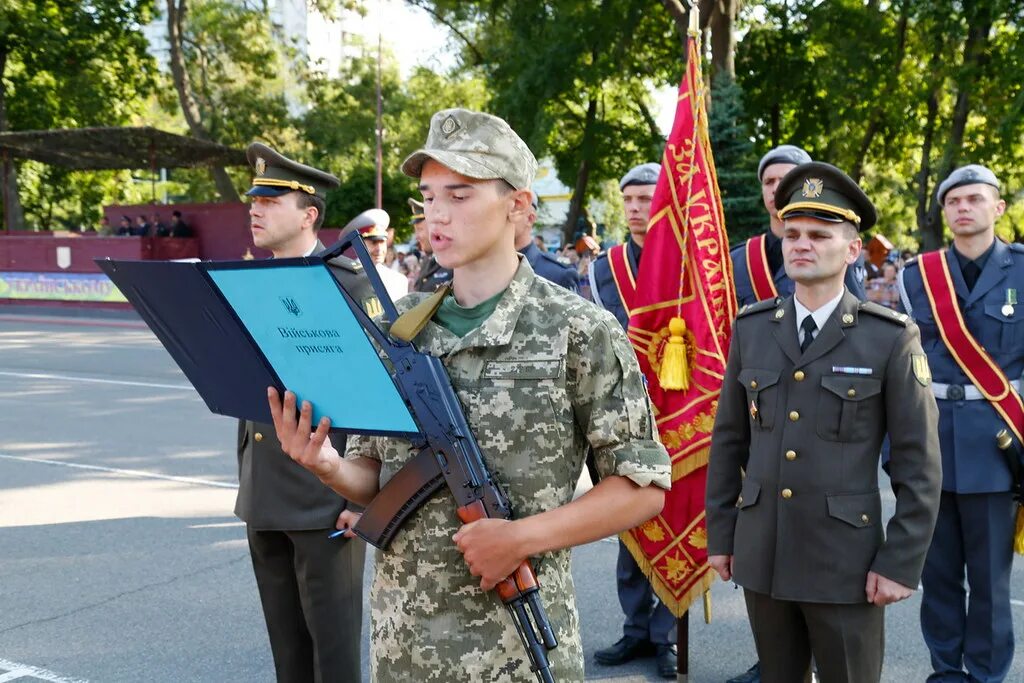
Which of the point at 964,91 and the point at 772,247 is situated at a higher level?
the point at 964,91

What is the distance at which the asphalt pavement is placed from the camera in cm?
482

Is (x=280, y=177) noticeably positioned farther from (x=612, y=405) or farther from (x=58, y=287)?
(x=58, y=287)

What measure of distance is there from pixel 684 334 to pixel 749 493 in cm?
127

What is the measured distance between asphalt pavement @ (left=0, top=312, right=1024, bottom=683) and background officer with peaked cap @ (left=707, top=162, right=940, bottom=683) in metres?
1.47

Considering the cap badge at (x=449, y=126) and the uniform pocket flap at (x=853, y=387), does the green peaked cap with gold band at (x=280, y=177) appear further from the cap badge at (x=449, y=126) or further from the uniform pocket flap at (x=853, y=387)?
the uniform pocket flap at (x=853, y=387)

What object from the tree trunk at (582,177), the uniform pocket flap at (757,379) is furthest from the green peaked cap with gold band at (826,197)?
the tree trunk at (582,177)

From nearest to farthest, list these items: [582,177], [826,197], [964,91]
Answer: [826,197] < [964,91] < [582,177]

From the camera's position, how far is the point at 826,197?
3.40m

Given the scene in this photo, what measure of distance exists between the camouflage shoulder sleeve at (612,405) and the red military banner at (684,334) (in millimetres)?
2387

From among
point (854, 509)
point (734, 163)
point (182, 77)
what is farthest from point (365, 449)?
point (182, 77)

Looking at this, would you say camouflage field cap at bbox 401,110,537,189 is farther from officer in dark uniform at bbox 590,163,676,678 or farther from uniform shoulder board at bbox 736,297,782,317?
officer in dark uniform at bbox 590,163,676,678

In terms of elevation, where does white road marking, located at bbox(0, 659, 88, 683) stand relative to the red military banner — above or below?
below

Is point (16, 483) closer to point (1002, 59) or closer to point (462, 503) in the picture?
point (462, 503)

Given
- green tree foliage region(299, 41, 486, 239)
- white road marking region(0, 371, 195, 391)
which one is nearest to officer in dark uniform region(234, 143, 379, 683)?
white road marking region(0, 371, 195, 391)
